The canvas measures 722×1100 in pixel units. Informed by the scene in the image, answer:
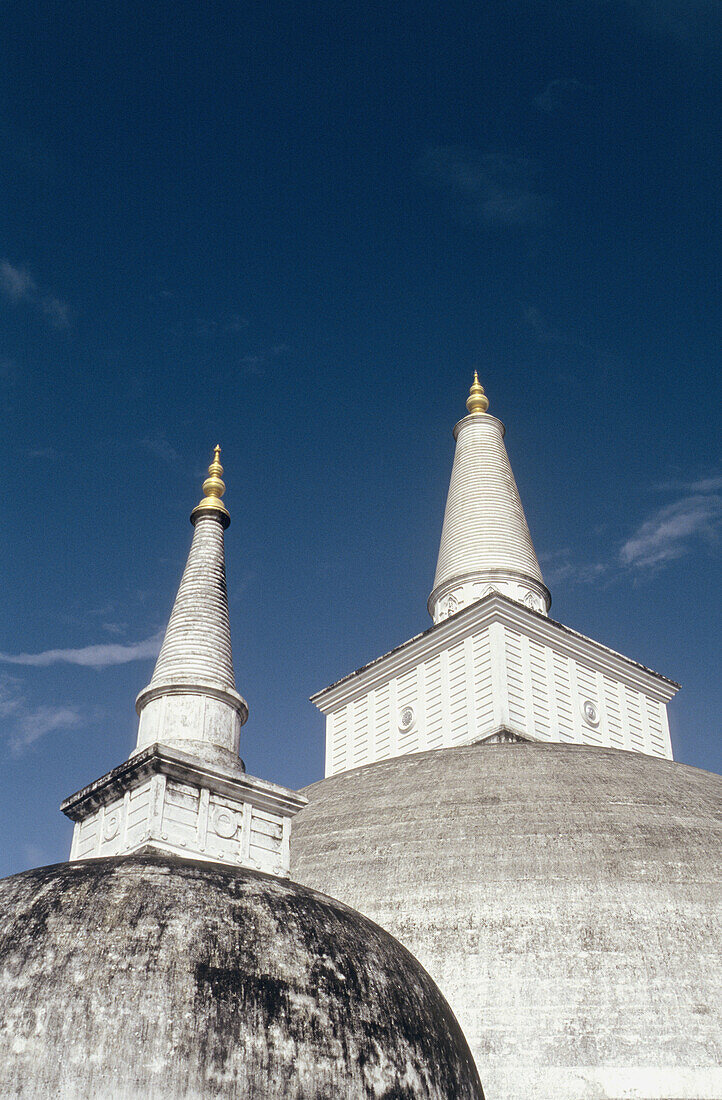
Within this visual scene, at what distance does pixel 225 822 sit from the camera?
11719mm

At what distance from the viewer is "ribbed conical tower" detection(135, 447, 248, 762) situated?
13023mm

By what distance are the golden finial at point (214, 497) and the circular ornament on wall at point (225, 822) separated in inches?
204

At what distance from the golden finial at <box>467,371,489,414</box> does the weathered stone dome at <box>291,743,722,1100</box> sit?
16134 mm

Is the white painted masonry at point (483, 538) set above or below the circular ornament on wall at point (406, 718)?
above

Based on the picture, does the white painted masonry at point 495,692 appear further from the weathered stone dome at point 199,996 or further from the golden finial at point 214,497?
the weathered stone dome at point 199,996

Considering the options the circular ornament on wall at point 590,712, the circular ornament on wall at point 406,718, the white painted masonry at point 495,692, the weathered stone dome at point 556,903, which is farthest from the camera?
the circular ornament on wall at point 406,718

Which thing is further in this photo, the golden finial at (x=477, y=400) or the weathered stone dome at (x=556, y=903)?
the golden finial at (x=477, y=400)

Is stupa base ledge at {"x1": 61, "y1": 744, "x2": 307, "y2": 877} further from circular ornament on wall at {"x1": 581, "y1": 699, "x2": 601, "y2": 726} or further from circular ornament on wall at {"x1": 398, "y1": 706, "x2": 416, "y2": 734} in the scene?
circular ornament on wall at {"x1": 581, "y1": 699, "x2": 601, "y2": 726}

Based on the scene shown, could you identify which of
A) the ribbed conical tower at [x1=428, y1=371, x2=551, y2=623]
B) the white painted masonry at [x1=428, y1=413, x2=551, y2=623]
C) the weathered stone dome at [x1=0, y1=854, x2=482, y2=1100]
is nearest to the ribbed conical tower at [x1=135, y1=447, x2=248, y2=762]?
the weathered stone dome at [x1=0, y1=854, x2=482, y2=1100]

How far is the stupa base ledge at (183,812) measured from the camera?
11234mm

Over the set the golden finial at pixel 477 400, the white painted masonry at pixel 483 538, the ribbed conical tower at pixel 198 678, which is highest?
the golden finial at pixel 477 400

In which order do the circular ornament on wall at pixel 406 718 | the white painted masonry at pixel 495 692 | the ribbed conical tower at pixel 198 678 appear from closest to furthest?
the ribbed conical tower at pixel 198 678
the white painted masonry at pixel 495 692
the circular ornament on wall at pixel 406 718

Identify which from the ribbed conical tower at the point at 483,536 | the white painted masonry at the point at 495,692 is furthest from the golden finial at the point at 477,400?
the white painted masonry at the point at 495,692

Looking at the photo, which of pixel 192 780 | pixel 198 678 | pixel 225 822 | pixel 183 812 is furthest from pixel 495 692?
pixel 183 812
